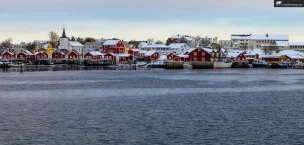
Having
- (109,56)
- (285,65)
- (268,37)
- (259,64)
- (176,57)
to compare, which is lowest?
(285,65)

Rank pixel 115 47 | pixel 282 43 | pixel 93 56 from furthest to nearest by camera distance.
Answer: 1. pixel 282 43
2. pixel 115 47
3. pixel 93 56

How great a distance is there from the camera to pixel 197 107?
2886 centimetres

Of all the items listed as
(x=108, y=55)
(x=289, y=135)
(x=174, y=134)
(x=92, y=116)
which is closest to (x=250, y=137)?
(x=289, y=135)

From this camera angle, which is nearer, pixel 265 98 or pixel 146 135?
pixel 146 135

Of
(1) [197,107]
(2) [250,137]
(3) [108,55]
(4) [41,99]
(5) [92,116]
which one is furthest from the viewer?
(3) [108,55]

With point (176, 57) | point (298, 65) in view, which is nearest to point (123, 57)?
point (176, 57)

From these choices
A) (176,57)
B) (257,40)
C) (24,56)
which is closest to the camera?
(176,57)

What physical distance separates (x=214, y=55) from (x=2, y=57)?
1962 inches

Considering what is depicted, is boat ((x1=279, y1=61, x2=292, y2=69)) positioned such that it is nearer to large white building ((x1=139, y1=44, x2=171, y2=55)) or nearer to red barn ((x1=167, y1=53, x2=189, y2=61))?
red barn ((x1=167, y1=53, x2=189, y2=61))

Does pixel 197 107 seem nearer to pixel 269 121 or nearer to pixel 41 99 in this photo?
pixel 269 121

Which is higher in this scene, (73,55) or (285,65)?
(73,55)

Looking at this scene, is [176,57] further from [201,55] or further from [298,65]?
[298,65]

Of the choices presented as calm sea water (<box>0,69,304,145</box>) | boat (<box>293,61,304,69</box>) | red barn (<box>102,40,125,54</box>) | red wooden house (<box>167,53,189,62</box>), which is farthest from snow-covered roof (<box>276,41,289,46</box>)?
calm sea water (<box>0,69,304,145</box>)

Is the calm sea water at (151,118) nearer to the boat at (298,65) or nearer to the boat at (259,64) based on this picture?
the boat at (298,65)
